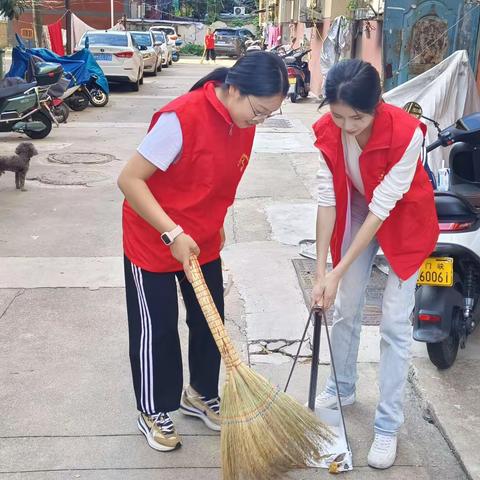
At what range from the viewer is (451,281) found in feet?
10.6

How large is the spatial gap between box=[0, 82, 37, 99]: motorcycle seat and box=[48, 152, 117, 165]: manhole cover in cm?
132

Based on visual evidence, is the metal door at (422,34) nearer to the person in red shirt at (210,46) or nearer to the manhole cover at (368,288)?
the manhole cover at (368,288)

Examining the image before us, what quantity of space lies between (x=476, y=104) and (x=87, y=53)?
952 cm

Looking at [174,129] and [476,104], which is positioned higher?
[174,129]

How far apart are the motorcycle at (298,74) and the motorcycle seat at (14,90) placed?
7135mm

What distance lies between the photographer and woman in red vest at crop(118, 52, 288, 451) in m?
2.39

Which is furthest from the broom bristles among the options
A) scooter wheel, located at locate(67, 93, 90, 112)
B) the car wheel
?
the car wheel

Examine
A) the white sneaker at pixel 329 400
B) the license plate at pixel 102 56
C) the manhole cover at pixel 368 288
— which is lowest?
the manhole cover at pixel 368 288

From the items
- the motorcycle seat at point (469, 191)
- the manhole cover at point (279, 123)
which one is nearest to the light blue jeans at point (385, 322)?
the motorcycle seat at point (469, 191)

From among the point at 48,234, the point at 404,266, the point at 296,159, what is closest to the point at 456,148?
the point at 404,266

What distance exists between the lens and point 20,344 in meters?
3.88

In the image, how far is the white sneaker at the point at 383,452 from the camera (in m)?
2.83

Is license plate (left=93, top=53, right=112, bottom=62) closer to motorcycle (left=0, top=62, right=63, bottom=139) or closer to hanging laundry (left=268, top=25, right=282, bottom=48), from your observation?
motorcycle (left=0, top=62, right=63, bottom=139)

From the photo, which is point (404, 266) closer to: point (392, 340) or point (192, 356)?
point (392, 340)
